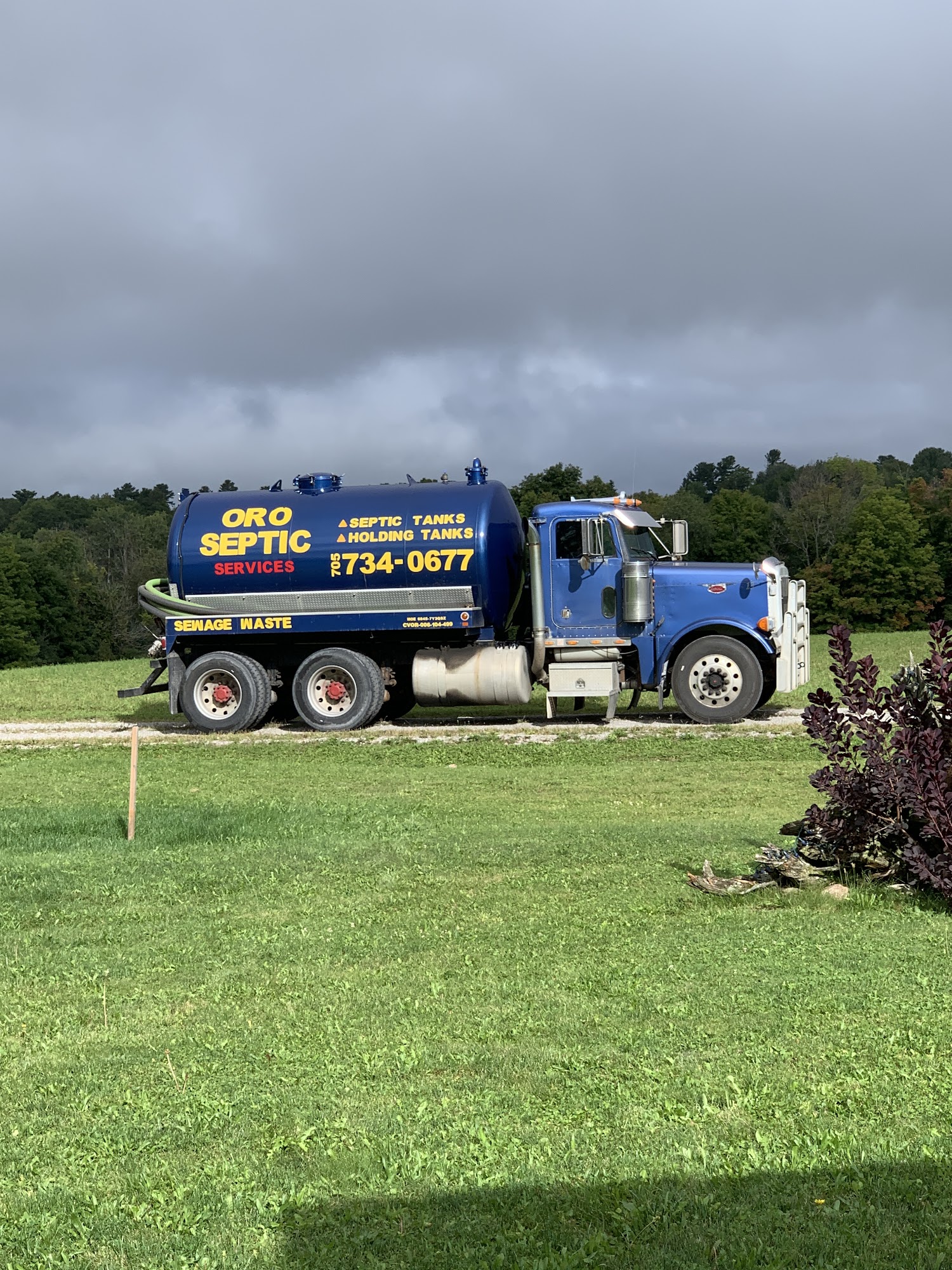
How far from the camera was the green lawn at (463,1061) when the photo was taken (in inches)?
Result: 160

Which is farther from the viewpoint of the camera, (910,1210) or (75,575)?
(75,575)

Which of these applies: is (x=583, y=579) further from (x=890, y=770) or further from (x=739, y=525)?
(x=739, y=525)

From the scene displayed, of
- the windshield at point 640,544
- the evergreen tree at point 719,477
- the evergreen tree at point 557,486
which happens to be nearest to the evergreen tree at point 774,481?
the evergreen tree at point 719,477

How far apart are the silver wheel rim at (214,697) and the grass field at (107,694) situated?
3.48 meters

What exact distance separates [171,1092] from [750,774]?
11.6 meters

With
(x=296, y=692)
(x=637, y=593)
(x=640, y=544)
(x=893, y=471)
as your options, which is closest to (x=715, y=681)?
(x=637, y=593)

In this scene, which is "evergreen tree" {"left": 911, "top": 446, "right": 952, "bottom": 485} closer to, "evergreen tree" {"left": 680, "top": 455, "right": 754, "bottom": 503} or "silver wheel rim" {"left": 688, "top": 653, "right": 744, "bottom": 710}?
"evergreen tree" {"left": 680, "top": 455, "right": 754, "bottom": 503}

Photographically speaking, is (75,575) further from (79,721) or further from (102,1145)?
(102,1145)

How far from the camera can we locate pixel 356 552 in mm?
20578

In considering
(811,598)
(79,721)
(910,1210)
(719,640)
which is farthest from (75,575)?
(910,1210)

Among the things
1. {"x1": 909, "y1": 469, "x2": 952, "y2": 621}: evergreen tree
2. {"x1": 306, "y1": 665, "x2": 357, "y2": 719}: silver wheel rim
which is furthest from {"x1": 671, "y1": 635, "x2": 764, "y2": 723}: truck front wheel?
{"x1": 909, "y1": 469, "x2": 952, "y2": 621}: evergreen tree

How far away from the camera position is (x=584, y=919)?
25.8 ft

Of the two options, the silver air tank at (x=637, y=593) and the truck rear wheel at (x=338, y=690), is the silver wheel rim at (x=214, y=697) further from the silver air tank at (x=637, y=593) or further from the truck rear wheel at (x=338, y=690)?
the silver air tank at (x=637, y=593)

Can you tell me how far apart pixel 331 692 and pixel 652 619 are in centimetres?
546
